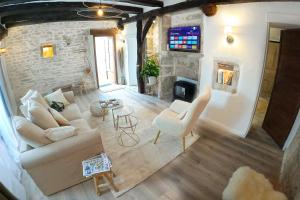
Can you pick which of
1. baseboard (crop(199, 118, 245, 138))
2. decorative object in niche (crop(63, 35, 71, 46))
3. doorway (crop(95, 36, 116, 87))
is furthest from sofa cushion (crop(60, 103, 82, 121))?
doorway (crop(95, 36, 116, 87))

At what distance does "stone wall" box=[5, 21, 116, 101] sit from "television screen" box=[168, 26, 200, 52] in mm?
3166

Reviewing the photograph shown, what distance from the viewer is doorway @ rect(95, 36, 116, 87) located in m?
7.46

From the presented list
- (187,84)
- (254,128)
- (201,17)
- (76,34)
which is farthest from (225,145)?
(76,34)

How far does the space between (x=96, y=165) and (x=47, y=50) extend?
4941 mm

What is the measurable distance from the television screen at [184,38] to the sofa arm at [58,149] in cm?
309

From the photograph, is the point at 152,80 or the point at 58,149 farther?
the point at 152,80

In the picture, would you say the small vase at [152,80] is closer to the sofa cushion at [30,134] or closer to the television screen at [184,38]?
the television screen at [184,38]

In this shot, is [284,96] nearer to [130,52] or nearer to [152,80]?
[152,80]

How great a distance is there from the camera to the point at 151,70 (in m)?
5.62

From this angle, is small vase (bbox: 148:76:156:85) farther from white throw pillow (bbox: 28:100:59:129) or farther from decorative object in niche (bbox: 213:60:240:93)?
white throw pillow (bbox: 28:100:59:129)

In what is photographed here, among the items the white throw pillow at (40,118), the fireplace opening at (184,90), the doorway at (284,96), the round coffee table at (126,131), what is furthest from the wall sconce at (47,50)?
the doorway at (284,96)

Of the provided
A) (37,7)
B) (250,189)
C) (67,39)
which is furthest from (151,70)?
(250,189)

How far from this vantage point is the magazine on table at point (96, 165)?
2.23 meters

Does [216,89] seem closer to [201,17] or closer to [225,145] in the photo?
[225,145]
